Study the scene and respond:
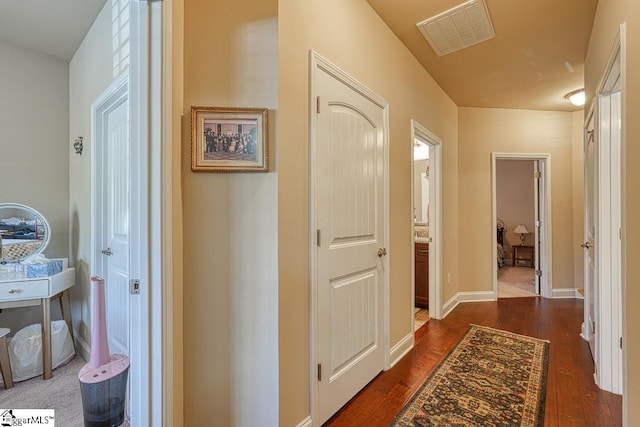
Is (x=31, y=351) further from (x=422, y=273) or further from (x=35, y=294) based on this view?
(x=422, y=273)

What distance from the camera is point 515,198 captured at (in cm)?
720

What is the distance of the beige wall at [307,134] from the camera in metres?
1.47

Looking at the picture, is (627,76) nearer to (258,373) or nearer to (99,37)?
(258,373)

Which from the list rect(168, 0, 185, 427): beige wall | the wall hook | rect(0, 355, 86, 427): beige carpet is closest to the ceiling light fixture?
rect(168, 0, 185, 427): beige wall

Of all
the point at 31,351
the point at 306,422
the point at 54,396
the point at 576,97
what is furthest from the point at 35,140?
the point at 576,97

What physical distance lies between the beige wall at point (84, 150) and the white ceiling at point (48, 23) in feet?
0.19

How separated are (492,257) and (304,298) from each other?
3666mm

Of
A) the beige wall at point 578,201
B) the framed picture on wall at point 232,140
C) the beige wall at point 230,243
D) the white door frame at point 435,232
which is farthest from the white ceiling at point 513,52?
the framed picture on wall at point 232,140

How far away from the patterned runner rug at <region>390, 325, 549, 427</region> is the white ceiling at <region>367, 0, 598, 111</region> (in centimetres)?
262

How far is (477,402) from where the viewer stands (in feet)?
6.31

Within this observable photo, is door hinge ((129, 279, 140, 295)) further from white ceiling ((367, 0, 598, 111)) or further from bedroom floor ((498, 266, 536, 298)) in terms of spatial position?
bedroom floor ((498, 266, 536, 298))

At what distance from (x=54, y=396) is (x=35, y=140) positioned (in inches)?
79.0

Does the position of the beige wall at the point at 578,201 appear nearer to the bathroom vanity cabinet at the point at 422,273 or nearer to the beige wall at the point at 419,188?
the beige wall at the point at 419,188

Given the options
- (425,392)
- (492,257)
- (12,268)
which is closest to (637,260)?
(425,392)
